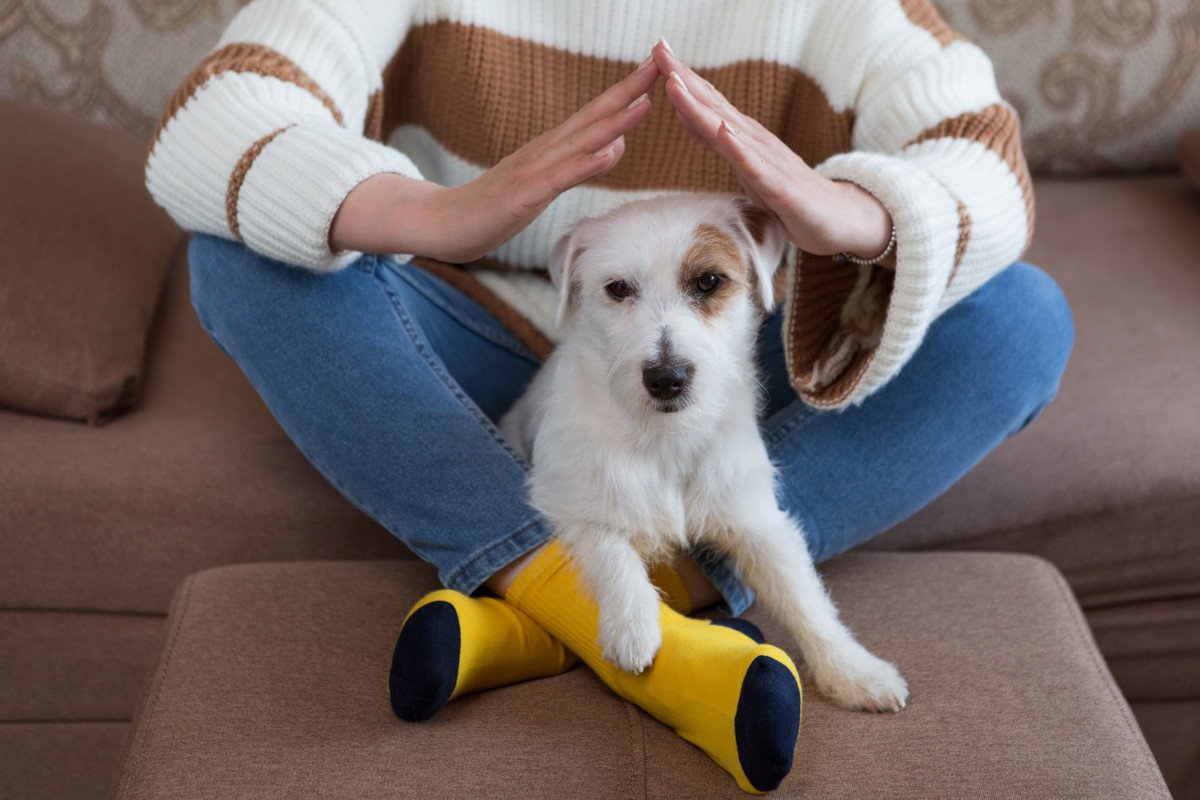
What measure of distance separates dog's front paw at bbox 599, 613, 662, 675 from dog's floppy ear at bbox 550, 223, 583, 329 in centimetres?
34

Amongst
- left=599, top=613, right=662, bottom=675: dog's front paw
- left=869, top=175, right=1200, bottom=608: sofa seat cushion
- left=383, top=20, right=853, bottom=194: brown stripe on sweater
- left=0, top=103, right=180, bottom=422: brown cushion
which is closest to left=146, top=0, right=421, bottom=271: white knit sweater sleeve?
left=383, top=20, right=853, bottom=194: brown stripe on sweater

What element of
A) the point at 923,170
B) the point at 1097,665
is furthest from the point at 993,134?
the point at 1097,665

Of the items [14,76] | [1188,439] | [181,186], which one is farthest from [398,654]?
[14,76]

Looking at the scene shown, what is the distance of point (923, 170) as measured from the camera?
119cm

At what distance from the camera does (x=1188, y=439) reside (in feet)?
4.97

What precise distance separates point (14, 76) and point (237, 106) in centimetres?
97

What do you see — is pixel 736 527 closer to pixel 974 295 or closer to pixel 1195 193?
pixel 974 295

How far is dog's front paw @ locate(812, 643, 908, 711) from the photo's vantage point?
1097mm

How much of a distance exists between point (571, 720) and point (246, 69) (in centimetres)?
87

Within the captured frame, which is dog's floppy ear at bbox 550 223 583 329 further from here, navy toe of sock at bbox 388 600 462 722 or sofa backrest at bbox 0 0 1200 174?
sofa backrest at bbox 0 0 1200 174

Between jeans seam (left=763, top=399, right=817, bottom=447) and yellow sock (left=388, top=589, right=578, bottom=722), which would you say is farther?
jeans seam (left=763, top=399, right=817, bottom=447)

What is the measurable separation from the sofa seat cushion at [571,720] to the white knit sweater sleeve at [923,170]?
1.08ft

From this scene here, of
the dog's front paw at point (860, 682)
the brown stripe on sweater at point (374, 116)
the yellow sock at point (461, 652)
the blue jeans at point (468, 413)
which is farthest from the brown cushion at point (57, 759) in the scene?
the dog's front paw at point (860, 682)

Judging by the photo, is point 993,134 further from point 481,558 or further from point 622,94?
point 481,558
